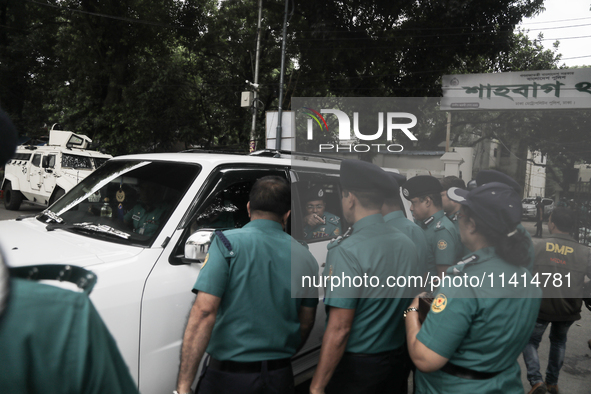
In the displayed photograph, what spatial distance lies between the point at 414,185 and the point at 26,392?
3257 millimetres

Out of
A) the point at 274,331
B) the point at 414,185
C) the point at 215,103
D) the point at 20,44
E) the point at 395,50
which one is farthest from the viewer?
the point at 215,103

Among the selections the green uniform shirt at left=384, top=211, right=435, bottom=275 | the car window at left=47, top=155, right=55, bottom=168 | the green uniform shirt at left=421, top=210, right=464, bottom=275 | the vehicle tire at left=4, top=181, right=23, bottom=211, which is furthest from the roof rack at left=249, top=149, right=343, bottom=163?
the vehicle tire at left=4, top=181, right=23, bottom=211

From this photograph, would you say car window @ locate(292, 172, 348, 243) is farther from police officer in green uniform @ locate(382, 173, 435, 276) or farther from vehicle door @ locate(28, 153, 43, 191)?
vehicle door @ locate(28, 153, 43, 191)

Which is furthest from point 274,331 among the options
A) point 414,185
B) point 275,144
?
point 275,144

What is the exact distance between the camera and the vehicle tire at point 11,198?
528 inches

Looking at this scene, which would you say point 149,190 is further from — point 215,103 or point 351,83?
point 215,103

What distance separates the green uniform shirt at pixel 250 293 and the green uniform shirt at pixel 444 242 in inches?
57.9

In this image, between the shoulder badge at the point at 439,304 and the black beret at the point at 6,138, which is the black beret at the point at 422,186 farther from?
the black beret at the point at 6,138

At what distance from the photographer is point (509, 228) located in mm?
1836

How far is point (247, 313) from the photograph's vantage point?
2078 mm

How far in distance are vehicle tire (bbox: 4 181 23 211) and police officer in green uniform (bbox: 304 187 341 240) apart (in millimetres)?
13275

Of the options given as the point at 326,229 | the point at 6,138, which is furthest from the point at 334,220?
the point at 6,138

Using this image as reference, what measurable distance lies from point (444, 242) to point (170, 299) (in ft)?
6.56

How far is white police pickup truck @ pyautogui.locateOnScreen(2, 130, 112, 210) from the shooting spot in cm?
1188
